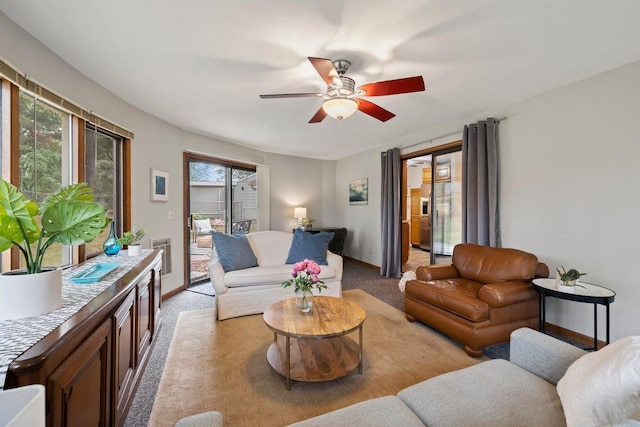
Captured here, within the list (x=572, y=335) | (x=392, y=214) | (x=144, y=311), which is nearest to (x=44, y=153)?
(x=144, y=311)

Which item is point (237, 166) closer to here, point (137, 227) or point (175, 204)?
point (175, 204)

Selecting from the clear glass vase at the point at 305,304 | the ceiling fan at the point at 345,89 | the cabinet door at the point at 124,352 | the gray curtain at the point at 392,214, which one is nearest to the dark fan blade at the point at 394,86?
the ceiling fan at the point at 345,89

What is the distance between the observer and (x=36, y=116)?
6.46 feet

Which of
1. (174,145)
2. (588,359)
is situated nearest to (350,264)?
(174,145)

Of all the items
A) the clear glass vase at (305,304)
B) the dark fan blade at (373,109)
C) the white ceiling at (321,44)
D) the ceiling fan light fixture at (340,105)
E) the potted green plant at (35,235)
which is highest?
the white ceiling at (321,44)

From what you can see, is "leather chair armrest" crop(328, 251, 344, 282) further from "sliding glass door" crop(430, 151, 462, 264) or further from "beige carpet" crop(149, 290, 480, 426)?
"sliding glass door" crop(430, 151, 462, 264)

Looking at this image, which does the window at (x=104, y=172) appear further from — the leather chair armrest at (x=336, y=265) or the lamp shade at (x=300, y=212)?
the lamp shade at (x=300, y=212)

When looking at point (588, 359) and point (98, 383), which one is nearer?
point (588, 359)

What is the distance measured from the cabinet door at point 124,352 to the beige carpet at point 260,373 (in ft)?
0.77

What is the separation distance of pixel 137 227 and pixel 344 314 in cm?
268

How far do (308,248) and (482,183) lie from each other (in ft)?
7.78

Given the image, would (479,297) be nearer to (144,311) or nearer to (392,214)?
(392,214)

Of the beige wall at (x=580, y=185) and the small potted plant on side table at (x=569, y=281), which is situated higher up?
the beige wall at (x=580, y=185)

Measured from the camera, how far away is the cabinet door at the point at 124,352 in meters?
1.47
